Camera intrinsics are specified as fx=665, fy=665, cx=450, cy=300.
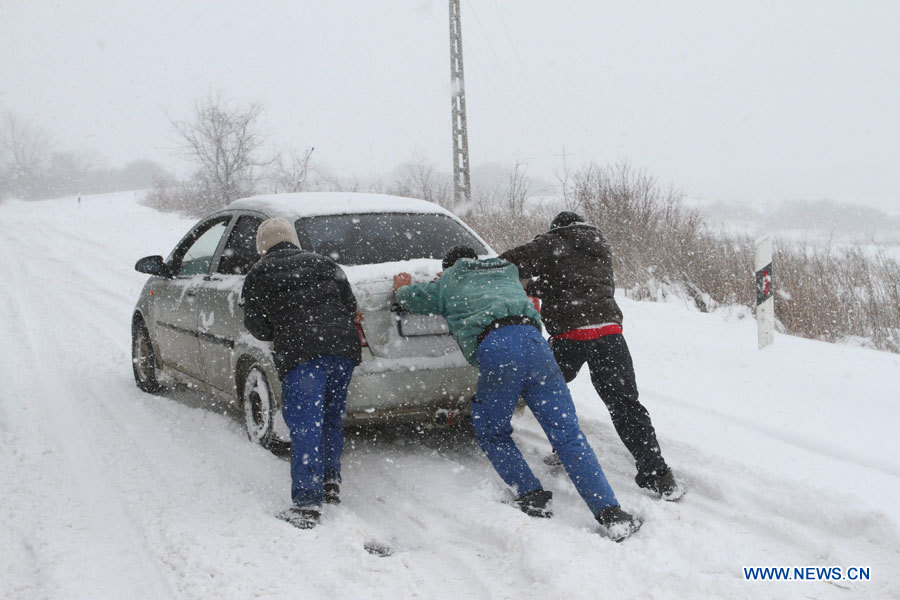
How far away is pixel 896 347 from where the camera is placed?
7289 mm

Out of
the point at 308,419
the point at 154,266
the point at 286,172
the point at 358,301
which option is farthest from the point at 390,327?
the point at 286,172

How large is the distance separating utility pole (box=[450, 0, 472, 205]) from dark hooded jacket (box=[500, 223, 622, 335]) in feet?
44.7

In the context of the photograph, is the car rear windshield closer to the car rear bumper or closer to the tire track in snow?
the car rear bumper

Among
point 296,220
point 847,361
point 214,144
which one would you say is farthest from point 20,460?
point 214,144

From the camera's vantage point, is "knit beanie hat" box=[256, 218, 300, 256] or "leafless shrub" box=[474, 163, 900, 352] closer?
"knit beanie hat" box=[256, 218, 300, 256]

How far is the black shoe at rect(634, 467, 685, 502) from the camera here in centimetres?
354

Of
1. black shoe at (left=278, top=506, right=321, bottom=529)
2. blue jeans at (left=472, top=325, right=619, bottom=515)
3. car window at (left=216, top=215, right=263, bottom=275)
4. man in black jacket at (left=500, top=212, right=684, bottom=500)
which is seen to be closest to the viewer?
blue jeans at (left=472, top=325, right=619, bottom=515)

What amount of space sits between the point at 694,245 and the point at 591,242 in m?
6.84

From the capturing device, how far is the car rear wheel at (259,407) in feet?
13.5

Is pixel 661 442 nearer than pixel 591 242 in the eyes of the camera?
No

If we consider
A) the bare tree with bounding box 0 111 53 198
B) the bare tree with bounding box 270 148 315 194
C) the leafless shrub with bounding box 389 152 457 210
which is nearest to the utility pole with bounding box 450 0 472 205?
the leafless shrub with bounding box 389 152 457 210

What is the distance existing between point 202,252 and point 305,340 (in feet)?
7.54

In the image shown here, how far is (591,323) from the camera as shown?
3.68m

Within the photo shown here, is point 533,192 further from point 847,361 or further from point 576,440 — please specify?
point 576,440
